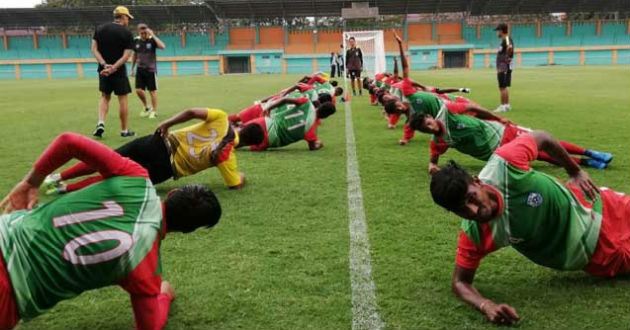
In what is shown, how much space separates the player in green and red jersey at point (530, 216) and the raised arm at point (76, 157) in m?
1.44

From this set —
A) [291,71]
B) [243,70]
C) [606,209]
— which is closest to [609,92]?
[606,209]

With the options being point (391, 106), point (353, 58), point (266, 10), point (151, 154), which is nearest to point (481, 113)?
point (391, 106)

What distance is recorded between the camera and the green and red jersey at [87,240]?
2.20 m

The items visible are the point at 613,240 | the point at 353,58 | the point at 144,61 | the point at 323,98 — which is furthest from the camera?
the point at 353,58

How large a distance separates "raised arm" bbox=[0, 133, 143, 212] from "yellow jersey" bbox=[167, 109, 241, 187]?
2.36 metres

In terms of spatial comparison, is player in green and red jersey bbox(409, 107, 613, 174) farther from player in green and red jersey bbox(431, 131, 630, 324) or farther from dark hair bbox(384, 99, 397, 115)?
player in green and red jersey bbox(431, 131, 630, 324)

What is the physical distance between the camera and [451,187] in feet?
7.48

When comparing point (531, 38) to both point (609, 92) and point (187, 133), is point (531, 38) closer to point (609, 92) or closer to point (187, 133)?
point (609, 92)

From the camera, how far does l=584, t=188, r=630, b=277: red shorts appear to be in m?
2.79

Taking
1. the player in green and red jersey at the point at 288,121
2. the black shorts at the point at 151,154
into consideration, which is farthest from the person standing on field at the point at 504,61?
the black shorts at the point at 151,154

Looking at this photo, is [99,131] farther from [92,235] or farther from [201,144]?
[92,235]

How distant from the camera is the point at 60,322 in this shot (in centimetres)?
271

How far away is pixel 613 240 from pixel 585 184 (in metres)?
0.33

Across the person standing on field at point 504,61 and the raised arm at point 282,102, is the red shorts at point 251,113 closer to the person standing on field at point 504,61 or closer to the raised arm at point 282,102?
the raised arm at point 282,102
